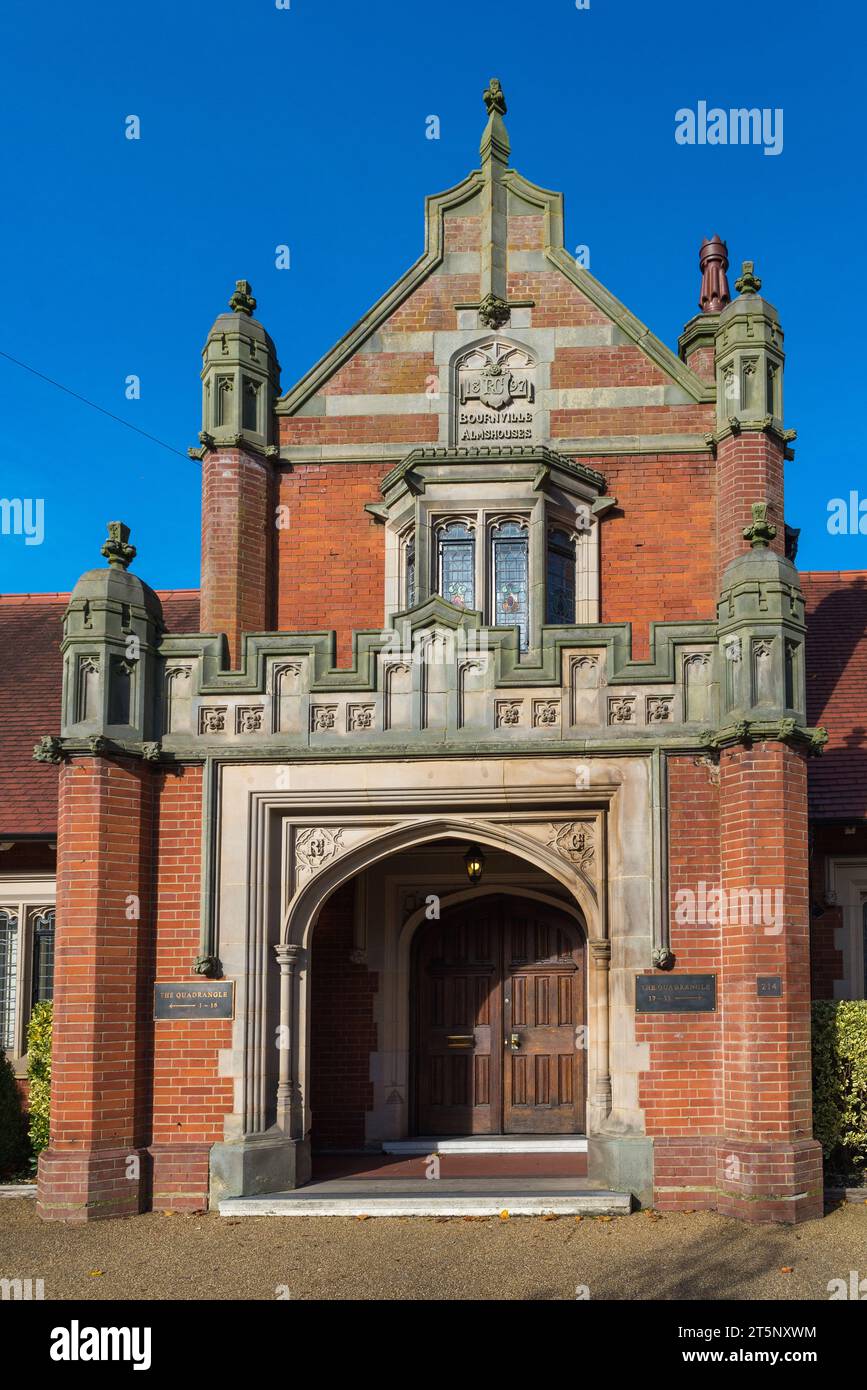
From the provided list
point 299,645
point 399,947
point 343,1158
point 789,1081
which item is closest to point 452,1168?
point 343,1158

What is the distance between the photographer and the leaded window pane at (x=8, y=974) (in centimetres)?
1403

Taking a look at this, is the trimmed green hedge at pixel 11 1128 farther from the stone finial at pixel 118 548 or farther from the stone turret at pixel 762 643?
the stone turret at pixel 762 643

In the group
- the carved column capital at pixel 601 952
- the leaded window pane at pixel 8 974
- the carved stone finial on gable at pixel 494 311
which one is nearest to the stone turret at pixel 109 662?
the leaded window pane at pixel 8 974

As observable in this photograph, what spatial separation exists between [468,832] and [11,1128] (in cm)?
586

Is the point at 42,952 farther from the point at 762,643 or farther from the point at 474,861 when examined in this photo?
the point at 762,643

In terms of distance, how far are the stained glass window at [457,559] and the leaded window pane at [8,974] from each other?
610cm

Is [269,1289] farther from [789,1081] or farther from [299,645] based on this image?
[299,645]

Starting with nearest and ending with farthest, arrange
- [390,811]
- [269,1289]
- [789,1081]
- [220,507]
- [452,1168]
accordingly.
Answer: [269,1289] → [789,1081] → [390,811] → [452,1168] → [220,507]

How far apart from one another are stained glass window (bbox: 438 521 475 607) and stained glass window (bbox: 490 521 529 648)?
26 cm

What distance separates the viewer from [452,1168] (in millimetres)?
12172

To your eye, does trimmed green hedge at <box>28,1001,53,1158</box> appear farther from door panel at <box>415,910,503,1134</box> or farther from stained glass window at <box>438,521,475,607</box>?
stained glass window at <box>438,521,475,607</box>

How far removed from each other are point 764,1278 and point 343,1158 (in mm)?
5377

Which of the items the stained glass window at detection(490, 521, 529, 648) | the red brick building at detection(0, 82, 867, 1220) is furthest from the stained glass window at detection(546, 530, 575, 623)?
the stained glass window at detection(490, 521, 529, 648)

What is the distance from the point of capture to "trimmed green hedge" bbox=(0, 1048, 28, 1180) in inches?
508
